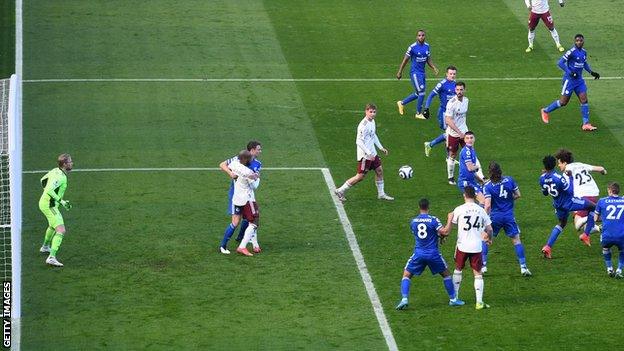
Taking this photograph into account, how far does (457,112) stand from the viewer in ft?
98.1

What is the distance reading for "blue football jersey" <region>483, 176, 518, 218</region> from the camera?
81.0 feet

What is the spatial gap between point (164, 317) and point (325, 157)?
9321 millimetres

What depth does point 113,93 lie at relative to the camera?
3578 cm

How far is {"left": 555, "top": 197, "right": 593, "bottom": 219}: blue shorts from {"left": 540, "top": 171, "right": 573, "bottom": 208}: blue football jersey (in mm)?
61

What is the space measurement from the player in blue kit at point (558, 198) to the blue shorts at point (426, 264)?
3.37 metres

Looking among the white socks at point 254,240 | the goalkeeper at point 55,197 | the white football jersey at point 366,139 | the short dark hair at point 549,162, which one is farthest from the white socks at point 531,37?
the goalkeeper at point 55,197

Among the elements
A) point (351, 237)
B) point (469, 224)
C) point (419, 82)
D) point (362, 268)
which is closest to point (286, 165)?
point (351, 237)

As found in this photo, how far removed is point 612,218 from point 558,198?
5.19 feet

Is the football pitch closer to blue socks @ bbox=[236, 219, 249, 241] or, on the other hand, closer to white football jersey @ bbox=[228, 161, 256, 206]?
blue socks @ bbox=[236, 219, 249, 241]

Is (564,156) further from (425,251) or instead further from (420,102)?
(420,102)

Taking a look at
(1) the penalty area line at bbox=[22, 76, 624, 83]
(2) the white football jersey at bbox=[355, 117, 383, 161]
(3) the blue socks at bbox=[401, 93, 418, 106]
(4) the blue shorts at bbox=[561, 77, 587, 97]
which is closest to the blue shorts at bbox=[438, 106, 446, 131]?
(3) the blue socks at bbox=[401, 93, 418, 106]

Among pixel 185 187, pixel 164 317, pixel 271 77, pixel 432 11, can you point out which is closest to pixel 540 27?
pixel 432 11

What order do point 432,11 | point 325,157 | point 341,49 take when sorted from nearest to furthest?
point 325,157 → point 341,49 → point 432,11

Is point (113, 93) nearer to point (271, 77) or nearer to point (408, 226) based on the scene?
point (271, 77)
